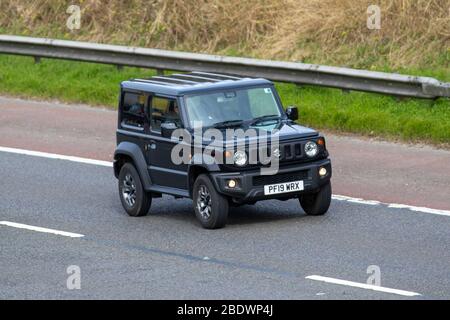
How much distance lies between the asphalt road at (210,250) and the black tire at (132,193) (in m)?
0.15

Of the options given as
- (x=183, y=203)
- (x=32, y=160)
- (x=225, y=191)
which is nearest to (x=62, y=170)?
(x=32, y=160)

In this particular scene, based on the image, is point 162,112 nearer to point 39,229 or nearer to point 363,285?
point 39,229

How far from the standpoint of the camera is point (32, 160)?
20.3m

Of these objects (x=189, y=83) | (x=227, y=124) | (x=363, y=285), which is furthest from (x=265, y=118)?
(x=363, y=285)

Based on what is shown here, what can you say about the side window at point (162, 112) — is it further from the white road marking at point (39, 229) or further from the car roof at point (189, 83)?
the white road marking at point (39, 229)

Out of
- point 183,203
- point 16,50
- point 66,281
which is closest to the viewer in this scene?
point 66,281

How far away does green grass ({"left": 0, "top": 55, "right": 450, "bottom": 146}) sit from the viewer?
67.3 ft

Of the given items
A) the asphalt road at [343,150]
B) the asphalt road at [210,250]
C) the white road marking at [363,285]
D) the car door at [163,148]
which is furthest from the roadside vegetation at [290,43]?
the white road marking at [363,285]

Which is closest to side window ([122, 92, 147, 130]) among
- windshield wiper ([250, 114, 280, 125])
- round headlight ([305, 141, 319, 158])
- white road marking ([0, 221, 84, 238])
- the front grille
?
windshield wiper ([250, 114, 280, 125])

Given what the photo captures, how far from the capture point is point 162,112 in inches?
642

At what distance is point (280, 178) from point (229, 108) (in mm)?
1313

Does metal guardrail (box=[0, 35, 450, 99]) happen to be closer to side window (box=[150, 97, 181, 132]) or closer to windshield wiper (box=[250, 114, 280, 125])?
windshield wiper (box=[250, 114, 280, 125])

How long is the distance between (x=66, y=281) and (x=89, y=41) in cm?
1574
